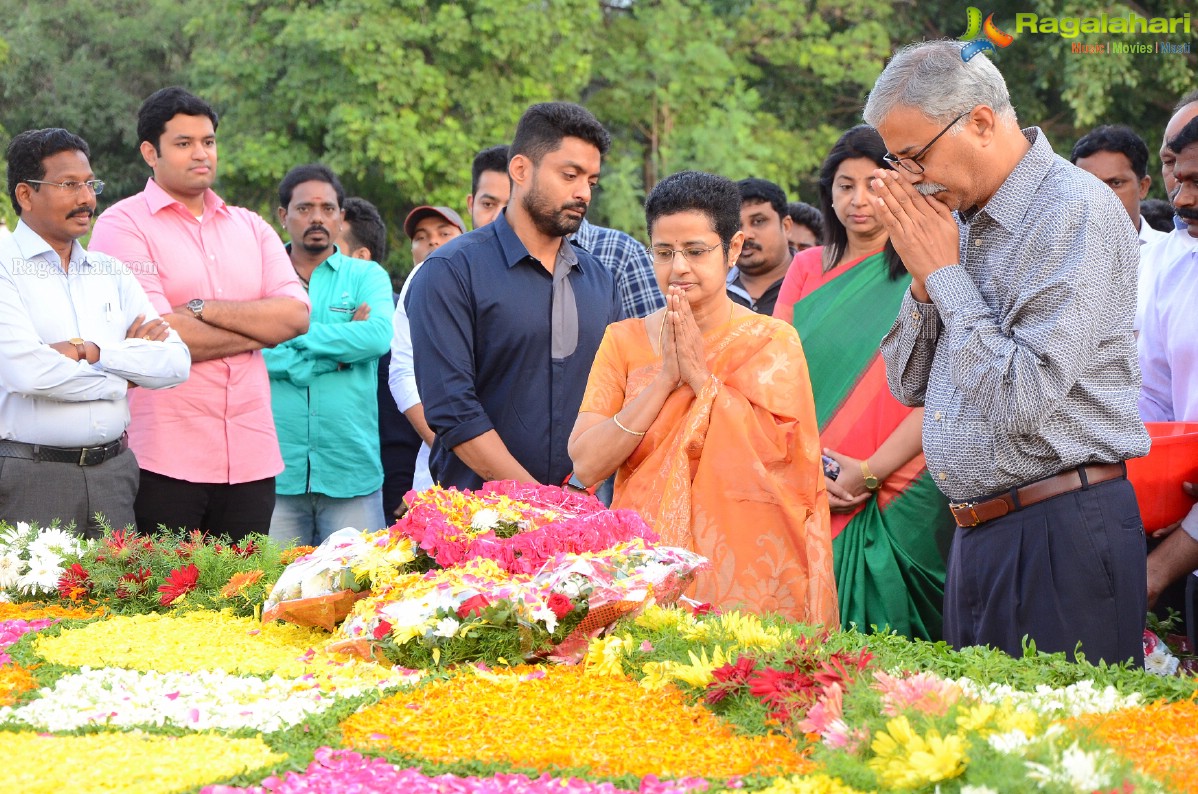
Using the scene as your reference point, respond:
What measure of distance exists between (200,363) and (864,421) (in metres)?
2.75

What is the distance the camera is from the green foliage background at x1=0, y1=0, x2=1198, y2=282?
1741 cm

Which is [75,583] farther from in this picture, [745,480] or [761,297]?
[761,297]

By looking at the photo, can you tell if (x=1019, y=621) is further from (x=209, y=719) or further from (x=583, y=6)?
(x=583, y=6)

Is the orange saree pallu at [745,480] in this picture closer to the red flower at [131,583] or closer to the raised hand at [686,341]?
the raised hand at [686,341]

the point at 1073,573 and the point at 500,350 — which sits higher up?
the point at 500,350

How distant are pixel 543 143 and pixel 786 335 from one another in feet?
3.83

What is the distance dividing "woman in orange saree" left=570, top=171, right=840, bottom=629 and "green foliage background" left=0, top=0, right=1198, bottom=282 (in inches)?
539

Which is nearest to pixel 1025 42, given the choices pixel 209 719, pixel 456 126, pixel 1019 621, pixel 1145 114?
pixel 1145 114

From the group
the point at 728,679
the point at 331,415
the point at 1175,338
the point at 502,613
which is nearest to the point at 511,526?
the point at 502,613

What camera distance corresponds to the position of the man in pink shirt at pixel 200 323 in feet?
16.8

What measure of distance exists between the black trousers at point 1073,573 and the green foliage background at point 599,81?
46.8 feet

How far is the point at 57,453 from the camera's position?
15.1 feet

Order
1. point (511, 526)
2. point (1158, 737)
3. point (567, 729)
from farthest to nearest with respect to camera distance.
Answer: point (511, 526) → point (567, 729) → point (1158, 737)

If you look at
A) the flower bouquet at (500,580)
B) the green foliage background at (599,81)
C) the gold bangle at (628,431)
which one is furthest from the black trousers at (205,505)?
the green foliage background at (599,81)
